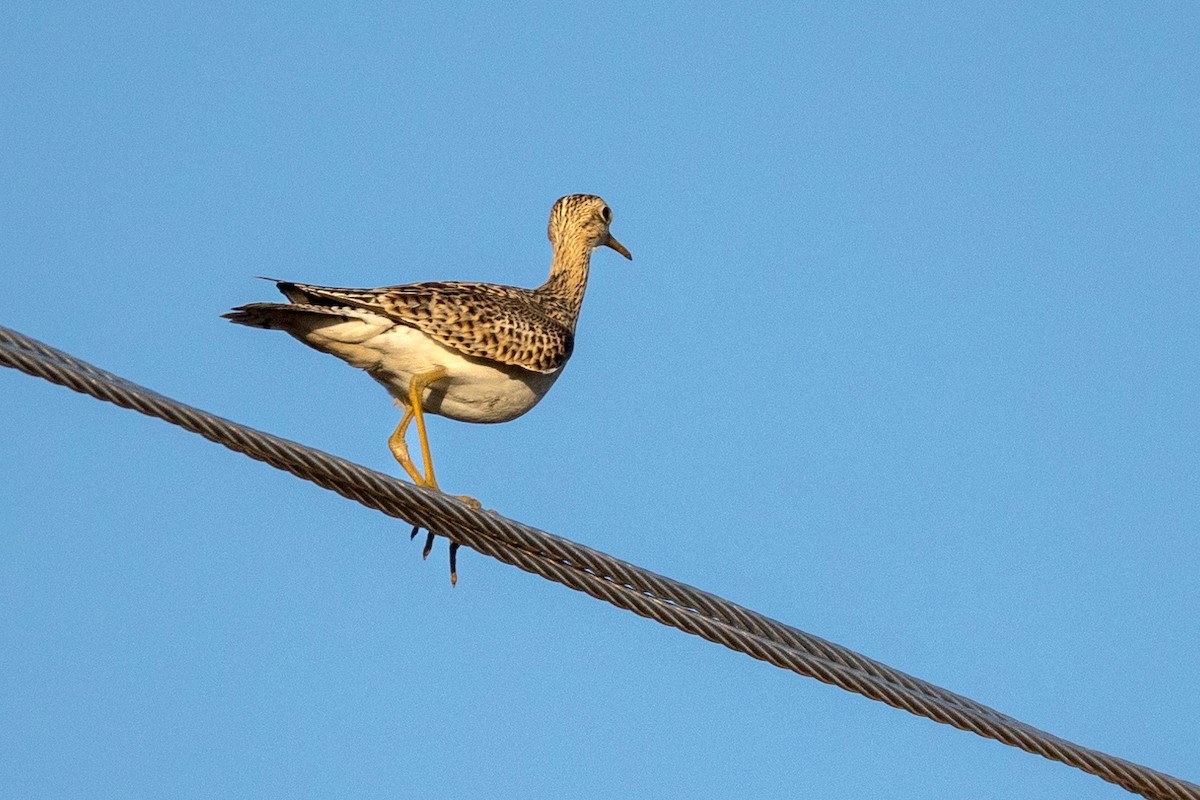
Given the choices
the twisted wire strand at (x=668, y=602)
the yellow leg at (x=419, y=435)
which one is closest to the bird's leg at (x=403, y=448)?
the yellow leg at (x=419, y=435)

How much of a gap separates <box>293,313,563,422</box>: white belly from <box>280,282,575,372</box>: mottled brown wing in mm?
101

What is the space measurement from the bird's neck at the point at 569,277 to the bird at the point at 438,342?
60 centimetres

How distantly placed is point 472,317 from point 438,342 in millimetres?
354

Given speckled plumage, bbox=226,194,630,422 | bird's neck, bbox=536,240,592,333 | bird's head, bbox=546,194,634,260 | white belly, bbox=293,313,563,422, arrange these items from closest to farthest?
1. speckled plumage, bbox=226,194,630,422
2. white belly, bbox=293,313,563,422
3. bird's neck, bbox=536,240,592,333
4. bird's head, bbox=546,194,634,260

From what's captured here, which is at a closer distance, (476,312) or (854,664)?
(854,664)

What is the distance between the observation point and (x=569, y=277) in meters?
15.4

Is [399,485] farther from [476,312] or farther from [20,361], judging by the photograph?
[476,312]

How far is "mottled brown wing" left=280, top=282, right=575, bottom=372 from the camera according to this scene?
12.5 m

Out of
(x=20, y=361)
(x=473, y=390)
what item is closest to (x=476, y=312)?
(x=473, y=390)

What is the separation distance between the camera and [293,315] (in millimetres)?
11984

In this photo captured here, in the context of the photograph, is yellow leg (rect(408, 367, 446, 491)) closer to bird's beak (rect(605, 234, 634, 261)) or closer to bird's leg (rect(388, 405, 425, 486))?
bird's leg (rect(388, 405, 425, 486))

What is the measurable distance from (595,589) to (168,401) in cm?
202

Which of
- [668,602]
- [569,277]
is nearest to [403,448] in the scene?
[569,277]

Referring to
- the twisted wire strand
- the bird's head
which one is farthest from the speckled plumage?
the twisted wire strand
